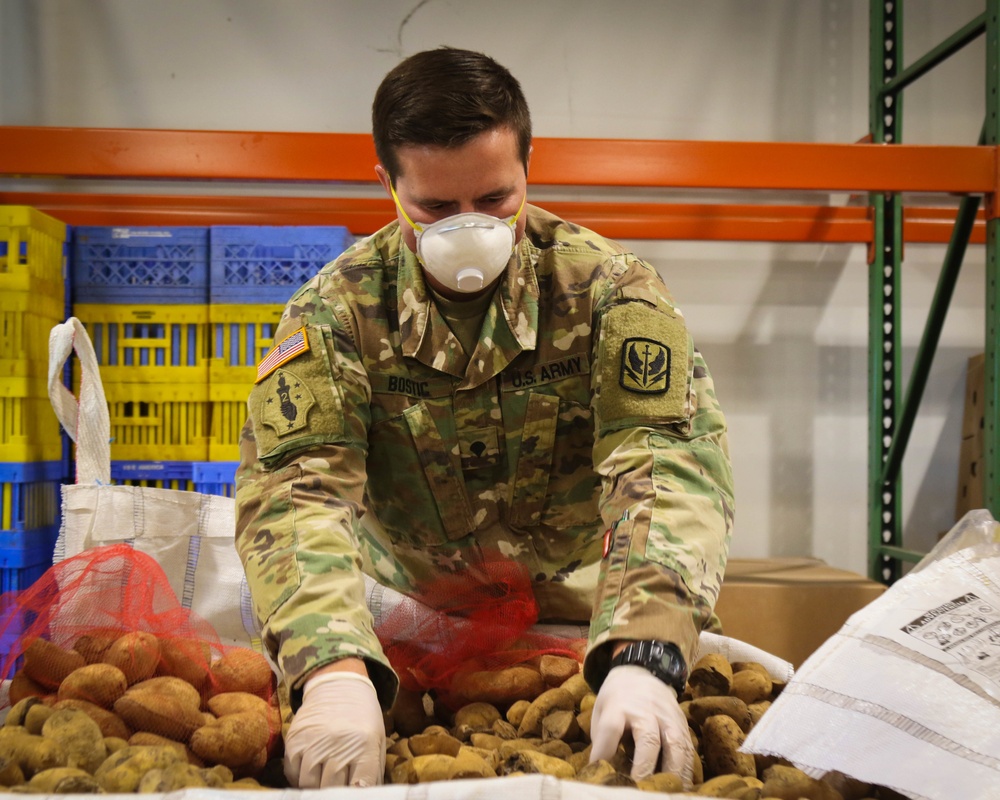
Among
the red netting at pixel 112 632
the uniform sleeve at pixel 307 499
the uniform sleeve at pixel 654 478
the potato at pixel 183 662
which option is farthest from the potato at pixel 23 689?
the uniform sleeve at pixel 654 478

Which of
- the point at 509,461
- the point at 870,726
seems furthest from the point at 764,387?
the point at 870,726

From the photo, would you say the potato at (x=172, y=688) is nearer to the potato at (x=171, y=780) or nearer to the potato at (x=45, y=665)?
the potato at (x=45, y=665)

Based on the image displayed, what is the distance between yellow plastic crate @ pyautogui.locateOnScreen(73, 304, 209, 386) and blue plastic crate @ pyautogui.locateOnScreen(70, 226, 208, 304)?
0.10 feet

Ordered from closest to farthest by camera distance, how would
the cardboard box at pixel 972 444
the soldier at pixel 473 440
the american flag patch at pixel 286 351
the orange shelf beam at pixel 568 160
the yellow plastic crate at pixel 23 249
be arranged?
the soldier at pixel 473 440 < the american flag patch at pixel 286 351 < the orange shelf beam at pixel 568 160 < the yellow plastic crate at pixel 23 249 < the cardboard box at pixel 972 444

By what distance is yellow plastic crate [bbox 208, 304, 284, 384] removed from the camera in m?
2.05

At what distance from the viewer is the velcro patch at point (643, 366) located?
37.2 inches

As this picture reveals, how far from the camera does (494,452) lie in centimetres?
115

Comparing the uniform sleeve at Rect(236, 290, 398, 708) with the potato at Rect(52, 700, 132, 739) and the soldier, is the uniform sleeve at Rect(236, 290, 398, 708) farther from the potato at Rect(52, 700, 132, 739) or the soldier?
the potato at Rect(52, 700, 132, 739)

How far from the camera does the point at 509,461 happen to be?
1163mm

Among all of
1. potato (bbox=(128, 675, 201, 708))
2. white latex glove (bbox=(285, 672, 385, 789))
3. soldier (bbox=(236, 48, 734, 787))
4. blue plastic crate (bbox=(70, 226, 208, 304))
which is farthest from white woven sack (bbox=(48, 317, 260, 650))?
blue plastic crate (bbox=(70, 226, 208, 304))

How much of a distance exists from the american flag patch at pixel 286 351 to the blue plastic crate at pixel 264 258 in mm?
1063

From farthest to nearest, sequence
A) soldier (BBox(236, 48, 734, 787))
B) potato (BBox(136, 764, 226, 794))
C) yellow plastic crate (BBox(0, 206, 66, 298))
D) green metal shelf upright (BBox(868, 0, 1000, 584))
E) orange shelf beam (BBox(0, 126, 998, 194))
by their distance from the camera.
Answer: green metal shelf upright (BBox(868, 0, 1000, 584)) < yellow plastic crate (BBox(0, 206, 66, 298)) < orange shelf beam (BBox(0, 126, 998, 194)) < soldier (BBox(236, 48, 734, 787)) < potato (BBox(136, 764, 226, 794))

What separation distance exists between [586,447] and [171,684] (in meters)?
0.62

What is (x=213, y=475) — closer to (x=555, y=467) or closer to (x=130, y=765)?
(x=555, y=467)
